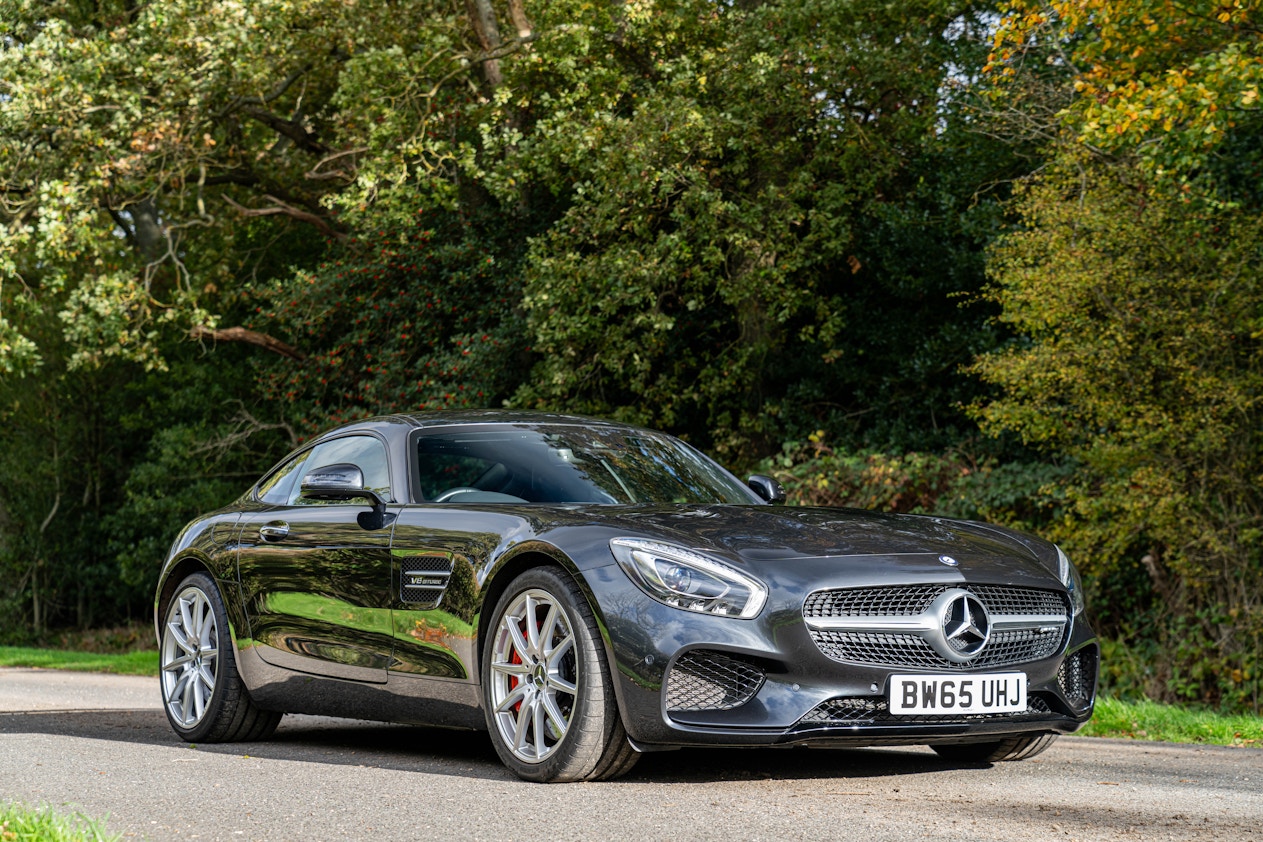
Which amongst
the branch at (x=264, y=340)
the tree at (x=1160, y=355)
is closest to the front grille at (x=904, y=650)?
the tree at (x=1160, y=355)

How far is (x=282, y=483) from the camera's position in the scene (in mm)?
7914

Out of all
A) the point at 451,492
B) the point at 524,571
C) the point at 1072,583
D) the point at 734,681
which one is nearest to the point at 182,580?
the point at 451,492

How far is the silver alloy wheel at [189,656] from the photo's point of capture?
7.68 metres

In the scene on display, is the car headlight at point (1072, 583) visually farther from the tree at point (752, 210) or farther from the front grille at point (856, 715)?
the tree at point (752, 210)

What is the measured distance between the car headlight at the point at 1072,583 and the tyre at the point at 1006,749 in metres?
0.61

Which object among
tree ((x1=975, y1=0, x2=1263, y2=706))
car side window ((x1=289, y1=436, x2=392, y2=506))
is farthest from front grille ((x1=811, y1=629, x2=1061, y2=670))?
tree ((x1=975, y1=0, x2=1263, y2=706))

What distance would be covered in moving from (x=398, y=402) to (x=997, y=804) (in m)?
15.0

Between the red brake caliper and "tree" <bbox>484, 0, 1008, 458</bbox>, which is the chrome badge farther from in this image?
"tree" <bbox>484, 0, 1008, 458</bbox>

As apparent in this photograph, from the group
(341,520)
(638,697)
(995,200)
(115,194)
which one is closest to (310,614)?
(341,520)

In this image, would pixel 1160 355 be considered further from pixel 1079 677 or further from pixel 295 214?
pixel 295 214

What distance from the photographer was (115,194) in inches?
770

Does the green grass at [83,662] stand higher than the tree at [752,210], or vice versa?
the tree at [752,210]

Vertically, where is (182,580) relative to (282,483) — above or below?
below

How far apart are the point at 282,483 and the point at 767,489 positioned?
2553 millimetres
